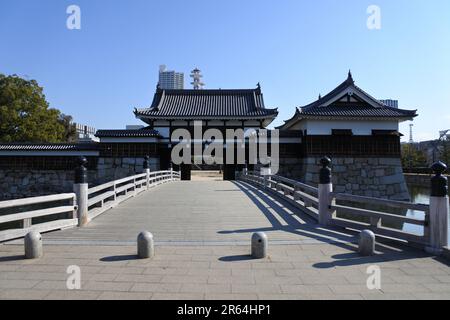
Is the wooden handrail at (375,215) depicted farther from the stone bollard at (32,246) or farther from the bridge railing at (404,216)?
the stone bollard at (32,246)

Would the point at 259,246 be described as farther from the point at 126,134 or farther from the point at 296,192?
the point at 126,134

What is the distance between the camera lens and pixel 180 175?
25781 mm

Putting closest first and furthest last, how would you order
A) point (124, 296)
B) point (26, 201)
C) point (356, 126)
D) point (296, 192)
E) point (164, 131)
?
point (124, 296)
point (26, 201)
point (296, 192)
point (356, 126)
point (164, 131)

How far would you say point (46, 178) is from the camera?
23062mm

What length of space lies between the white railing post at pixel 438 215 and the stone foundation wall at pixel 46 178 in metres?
19.9

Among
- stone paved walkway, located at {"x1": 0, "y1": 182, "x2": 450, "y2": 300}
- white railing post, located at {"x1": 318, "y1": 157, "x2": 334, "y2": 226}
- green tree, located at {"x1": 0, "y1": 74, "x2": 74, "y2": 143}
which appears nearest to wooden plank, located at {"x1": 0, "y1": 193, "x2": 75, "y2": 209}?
stone paved walkway, located at {"x1": 0, "y1": 182, "x2": 450, "y2": 300}

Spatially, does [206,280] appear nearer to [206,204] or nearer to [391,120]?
[206,204]

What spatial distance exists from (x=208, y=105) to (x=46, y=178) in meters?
13.0

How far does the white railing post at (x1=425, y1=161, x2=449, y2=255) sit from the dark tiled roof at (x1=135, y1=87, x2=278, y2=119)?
20382mm

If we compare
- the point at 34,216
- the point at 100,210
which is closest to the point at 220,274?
the point at 34,216

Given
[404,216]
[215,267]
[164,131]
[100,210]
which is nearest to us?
[215,267]

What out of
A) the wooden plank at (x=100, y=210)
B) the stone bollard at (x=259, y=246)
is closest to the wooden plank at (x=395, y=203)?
the stone bollard at (x=259, y=246)

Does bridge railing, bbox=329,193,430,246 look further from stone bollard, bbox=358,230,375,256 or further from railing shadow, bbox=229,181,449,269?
stone bollard, bbox=358,230,375,256

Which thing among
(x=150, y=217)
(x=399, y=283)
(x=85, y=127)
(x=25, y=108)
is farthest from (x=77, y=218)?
(x=85, y=127)
